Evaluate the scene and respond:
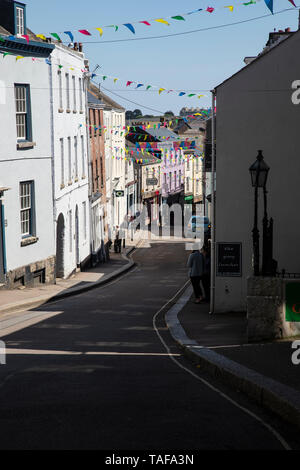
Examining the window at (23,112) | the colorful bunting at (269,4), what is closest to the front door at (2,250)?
the window at (23,112)

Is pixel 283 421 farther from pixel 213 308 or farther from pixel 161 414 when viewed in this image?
pixel 213 308

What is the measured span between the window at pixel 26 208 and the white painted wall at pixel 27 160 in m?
0.25

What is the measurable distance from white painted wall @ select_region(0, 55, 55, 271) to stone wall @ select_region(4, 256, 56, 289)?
0.69 ft

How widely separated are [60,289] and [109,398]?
58.8 feet

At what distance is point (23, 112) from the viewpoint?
24.7 meters

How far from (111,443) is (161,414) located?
1222mm

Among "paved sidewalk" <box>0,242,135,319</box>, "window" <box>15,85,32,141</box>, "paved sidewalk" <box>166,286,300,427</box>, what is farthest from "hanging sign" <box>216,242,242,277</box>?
"window" <box>15,85,32,141</box>

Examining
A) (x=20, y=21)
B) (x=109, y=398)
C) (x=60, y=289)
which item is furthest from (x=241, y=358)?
(x=20, y=21)

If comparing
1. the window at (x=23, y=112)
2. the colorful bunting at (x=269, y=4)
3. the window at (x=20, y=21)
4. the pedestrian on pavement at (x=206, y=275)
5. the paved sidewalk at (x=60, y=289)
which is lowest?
the paved sidewalk at (x=60, y=289)

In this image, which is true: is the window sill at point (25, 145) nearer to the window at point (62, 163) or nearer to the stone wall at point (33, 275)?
the stone wall at point (33, 275)

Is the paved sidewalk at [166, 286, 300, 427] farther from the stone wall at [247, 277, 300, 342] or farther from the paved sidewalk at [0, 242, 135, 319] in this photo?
the paved sidewalk at [0, 242, 135, 319]

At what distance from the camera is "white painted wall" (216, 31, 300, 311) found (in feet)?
53.7

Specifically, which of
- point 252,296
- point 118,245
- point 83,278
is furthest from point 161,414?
point 118,245

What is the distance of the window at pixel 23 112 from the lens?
79.9 ft
